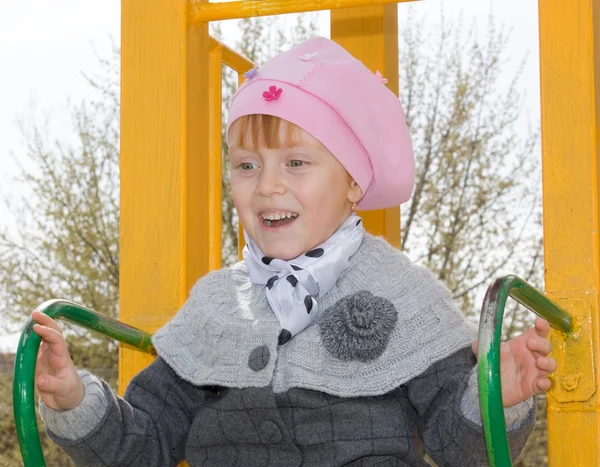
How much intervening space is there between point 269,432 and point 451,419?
0.29 metres

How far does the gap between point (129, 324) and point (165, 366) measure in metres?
0.17

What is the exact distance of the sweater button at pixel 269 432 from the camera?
4.99ft

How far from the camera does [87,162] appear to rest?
505cm

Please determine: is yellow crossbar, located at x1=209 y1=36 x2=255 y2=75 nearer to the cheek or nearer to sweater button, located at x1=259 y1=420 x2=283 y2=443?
the cheek

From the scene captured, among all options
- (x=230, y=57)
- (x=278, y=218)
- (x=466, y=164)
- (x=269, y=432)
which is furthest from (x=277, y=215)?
(x=466, y=164)

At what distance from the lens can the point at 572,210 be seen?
154cm

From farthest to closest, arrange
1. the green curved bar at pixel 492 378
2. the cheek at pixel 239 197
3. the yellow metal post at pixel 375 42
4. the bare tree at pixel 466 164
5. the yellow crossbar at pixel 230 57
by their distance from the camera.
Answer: the bare tree at pixel 466 164 < the yellow metal post at pixel 375 42 < the yellow crossbar at pixel 230 57 < the cheek at pixel 239 197 < the green curved bar at pixel 492 378

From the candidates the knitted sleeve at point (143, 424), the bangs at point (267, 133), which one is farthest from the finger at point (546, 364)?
the knitted sleeve at point (143, 424)

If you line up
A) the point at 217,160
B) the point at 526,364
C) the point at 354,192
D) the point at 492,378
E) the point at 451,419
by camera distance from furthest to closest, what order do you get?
the point at 217,160
the point at 354,192
the point at 451,419
the point at 526,364
the point at 492,378

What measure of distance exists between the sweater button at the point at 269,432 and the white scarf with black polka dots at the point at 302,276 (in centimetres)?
13

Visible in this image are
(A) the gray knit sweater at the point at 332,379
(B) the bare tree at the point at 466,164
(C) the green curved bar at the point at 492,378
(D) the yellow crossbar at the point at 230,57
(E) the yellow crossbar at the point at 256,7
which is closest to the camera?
(C) the green curved bar at the point at 492,378

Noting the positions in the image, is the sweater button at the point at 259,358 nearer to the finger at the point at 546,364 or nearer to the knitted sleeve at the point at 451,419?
the knitted sleeve at the point at 451,419

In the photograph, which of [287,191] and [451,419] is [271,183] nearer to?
[287,191]

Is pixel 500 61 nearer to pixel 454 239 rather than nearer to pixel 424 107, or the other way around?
pixel 424 107
